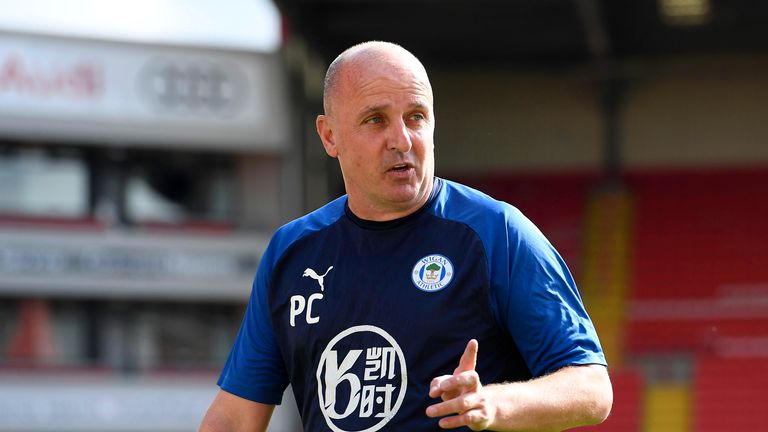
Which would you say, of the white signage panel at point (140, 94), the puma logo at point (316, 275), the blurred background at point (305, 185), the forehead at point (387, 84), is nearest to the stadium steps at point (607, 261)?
the blurred background at point (305, 185)

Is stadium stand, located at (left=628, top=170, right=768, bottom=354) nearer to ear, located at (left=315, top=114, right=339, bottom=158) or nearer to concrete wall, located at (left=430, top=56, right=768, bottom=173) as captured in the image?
concrete wall, located at (left=430, top=56, right=768, bottom=173)

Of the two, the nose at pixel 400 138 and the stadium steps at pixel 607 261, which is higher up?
the stadium steps at pixel 607 261

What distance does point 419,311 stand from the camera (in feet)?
10.2

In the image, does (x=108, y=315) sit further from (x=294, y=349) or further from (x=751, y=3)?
(x=294, y=349)

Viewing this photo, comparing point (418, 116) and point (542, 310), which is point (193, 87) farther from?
point (542, 310)

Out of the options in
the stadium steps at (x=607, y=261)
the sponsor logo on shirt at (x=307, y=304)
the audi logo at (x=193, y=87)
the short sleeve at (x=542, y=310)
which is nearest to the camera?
the short sleeve at (x=542, y=310)

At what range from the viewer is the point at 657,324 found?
68.8 feet

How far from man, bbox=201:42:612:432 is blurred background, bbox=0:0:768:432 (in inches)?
653

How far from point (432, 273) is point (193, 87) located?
1895 cm

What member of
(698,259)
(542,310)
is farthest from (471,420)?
(698,259)

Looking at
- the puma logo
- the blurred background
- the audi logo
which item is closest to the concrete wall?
the blurred background

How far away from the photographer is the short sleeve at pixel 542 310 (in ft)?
9.68

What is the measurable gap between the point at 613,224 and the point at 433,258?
2021cm

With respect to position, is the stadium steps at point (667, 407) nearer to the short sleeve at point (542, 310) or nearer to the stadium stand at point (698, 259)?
the stadium stand at point (698, 259)
